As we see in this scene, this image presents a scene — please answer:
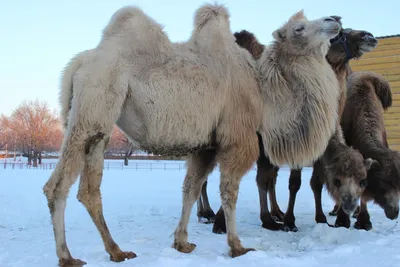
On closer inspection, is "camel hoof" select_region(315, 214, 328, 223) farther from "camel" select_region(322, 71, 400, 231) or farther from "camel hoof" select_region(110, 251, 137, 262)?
"camel hoof" select_region(110, 251, 137, 262)

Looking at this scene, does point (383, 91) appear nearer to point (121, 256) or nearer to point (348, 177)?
point (348, 177)

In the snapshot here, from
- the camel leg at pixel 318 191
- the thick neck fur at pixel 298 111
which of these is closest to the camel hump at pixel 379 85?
the camel leg at pixel 318 191

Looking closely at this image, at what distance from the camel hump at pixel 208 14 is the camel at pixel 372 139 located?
9.96ft

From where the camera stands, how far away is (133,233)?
6117 mm

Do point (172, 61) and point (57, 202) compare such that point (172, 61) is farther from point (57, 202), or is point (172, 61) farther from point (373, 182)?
point (373, 182)

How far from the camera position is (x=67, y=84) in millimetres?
4594

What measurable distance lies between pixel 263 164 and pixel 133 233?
8.01ft

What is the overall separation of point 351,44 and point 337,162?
2.21m

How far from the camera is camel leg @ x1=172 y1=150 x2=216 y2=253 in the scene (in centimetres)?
511

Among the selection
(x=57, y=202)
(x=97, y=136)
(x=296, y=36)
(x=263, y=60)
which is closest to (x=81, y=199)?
(x=57, y=202)

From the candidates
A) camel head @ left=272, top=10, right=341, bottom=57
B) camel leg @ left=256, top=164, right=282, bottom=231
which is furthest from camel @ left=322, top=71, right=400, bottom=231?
camel head @ left=272, top=10, right=341, bottom=57

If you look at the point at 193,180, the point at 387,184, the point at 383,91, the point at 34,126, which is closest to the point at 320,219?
the point at 387,184

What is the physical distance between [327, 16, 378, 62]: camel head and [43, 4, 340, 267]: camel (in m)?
1.55

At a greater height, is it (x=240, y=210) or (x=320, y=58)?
(x=320, y=58)
